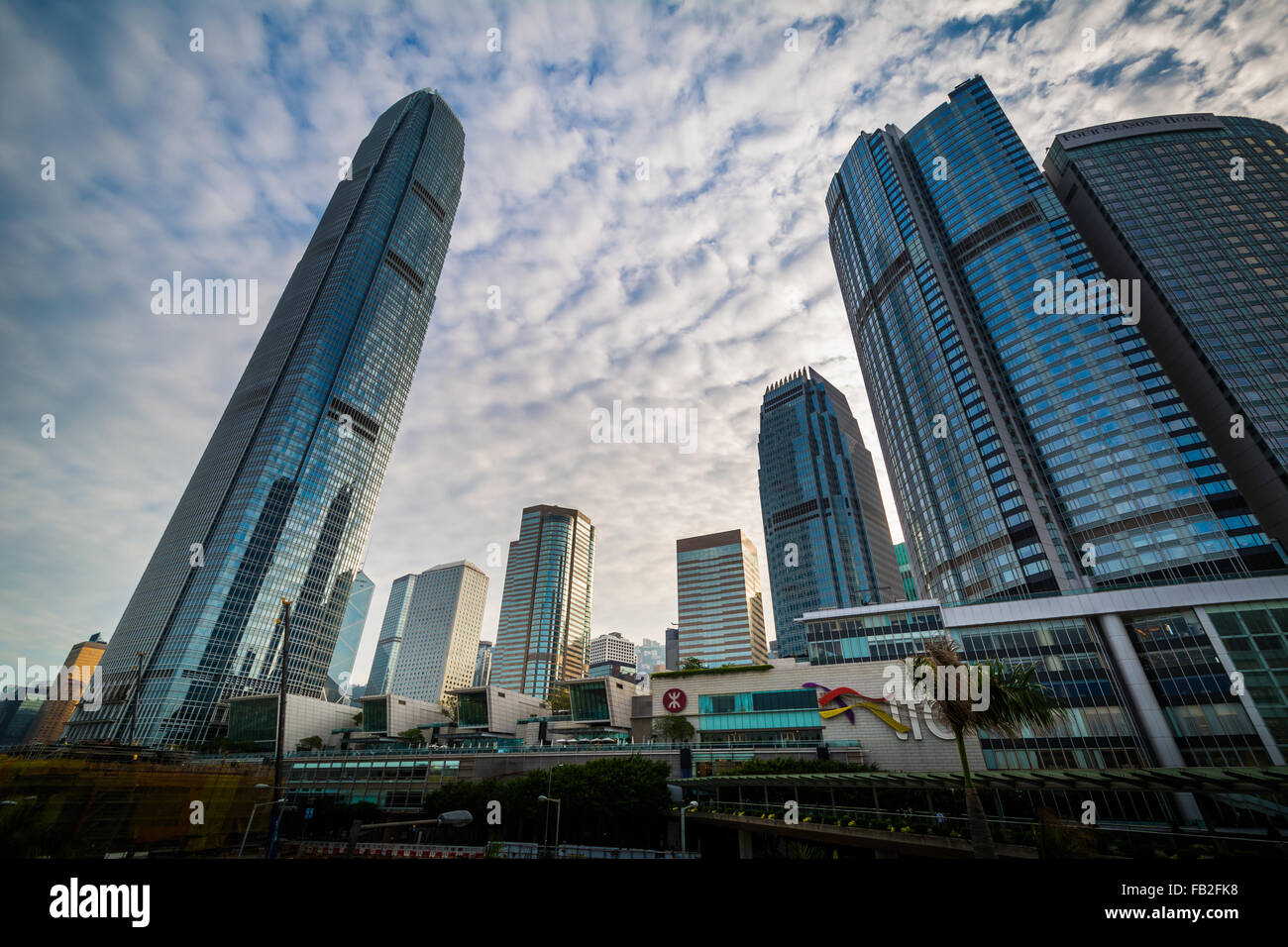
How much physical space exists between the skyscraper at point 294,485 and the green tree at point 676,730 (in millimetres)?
97013

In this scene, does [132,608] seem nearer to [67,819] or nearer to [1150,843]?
[67,819]

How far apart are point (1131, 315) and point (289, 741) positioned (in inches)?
6947

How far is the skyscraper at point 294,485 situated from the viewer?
116m

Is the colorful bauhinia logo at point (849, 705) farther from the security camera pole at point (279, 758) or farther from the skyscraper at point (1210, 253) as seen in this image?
the skyscraper at point (1210, 253)

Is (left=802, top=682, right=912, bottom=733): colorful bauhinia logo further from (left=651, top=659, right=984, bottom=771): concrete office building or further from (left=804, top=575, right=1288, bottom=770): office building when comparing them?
(left=804, top=575, right=1288, bottom=770): office building

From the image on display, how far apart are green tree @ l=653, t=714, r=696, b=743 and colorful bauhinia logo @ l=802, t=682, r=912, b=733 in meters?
17.0

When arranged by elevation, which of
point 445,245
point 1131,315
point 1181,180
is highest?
point 445,245

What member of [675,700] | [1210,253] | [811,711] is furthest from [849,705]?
[1210,253]

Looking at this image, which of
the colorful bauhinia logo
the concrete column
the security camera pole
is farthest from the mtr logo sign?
the concrete column

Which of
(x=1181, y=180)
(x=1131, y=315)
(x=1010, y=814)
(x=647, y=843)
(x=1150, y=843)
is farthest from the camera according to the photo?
(x=1181, y=180)

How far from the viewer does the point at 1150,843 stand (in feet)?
71.4

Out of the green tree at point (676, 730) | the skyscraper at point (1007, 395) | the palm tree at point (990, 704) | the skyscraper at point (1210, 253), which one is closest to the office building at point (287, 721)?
the green tree at point (676, 730)

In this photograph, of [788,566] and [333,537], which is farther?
[788,566]
